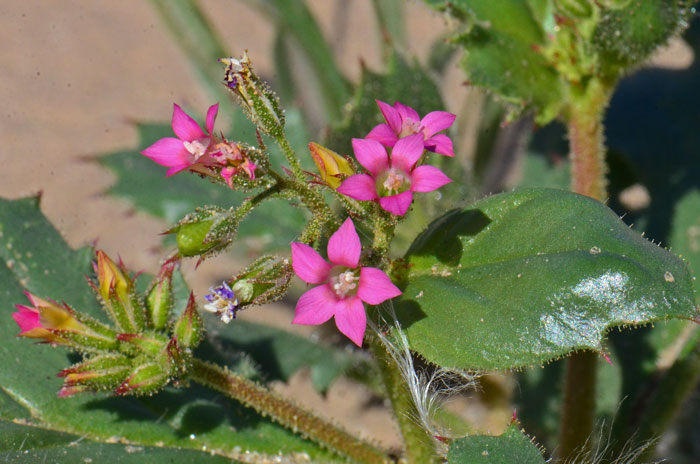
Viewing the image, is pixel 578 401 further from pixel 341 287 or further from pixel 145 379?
pixel 145 379

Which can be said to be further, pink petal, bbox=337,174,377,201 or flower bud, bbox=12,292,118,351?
flower bud, bbox=12,292,118,351

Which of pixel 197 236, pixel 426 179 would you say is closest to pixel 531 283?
pixel 426 179

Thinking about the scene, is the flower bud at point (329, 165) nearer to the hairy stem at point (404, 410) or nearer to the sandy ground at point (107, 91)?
the hairy stem at point (404, 410)

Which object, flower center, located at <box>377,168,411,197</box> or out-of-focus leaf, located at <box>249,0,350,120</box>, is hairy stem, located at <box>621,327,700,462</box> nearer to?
flower center, located at <box>377,168,411,197</box>

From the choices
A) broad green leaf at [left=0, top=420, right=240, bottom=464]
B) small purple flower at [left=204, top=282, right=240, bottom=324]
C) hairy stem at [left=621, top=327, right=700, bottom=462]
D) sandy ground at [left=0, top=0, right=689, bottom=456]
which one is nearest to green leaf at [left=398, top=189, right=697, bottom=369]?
small purple flower at [left=204, top=282, right=240, bottom=324]

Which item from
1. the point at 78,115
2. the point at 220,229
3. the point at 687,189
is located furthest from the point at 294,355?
the point at 78,115

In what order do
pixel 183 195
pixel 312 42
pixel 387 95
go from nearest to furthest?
pixel 387 95
pixel 183 195
pixel 312 42
